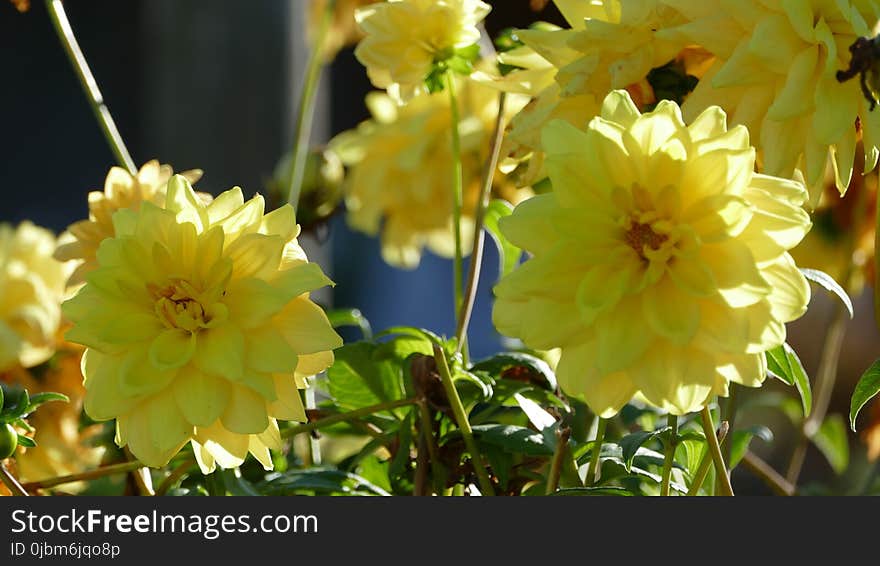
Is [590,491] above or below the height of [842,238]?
above

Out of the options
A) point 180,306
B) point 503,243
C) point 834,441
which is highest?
point 180,306

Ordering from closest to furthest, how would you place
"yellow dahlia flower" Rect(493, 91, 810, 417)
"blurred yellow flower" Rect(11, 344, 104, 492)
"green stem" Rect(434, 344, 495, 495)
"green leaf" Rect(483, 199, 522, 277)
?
1. "yellow dahlia flower" Rect(493, 91, 810, 417)
2. "green stem" Rect(434, 344, 495, 495)
3. "green leaf" Rect(483, 199, 522, 277)
4. "blurred yellow flower" Rect(11, 344, 104, 492)

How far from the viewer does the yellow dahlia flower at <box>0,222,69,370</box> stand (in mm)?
917

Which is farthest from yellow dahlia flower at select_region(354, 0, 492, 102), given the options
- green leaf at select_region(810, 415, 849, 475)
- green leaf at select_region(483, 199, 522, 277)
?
green leaf at select_region(810, 415, 849, 475)

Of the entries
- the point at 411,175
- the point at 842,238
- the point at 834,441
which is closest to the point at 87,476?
the point at 411,175

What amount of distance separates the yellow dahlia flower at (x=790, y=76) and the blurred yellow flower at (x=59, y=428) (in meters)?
0.57

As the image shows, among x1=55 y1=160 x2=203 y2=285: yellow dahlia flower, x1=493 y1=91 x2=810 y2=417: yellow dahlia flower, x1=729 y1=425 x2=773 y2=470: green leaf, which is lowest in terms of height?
x1=729 y1=425 x2=773 y2=470: green leaf

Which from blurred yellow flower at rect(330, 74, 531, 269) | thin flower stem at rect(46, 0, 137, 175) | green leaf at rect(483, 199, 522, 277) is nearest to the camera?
thin flower stem at rect(46, 0, 137, 175)

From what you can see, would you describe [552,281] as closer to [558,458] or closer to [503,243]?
[558,458]

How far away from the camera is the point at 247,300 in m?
0.49

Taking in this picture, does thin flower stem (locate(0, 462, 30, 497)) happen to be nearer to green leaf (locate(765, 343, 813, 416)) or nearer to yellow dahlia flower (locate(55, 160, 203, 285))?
yellow dahlia flower (locate(55, 160, 203, 285))

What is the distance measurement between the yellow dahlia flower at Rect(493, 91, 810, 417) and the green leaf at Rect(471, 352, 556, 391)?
6.0 inches

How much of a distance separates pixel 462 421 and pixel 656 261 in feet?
0.47

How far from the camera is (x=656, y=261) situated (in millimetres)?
459
